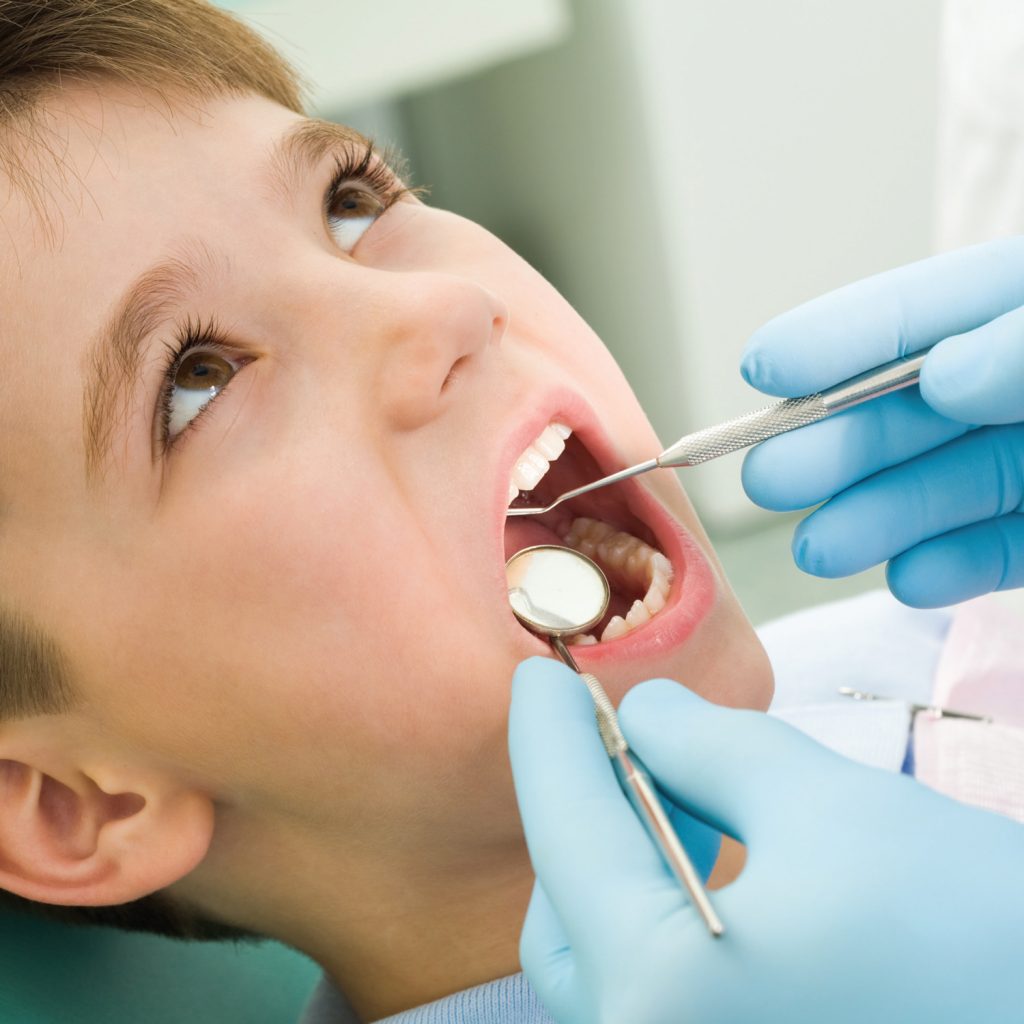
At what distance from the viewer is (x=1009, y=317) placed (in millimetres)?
919

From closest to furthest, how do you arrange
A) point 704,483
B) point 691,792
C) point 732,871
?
point 691,792 < point 732,871 < point 704,483

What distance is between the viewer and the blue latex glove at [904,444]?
0.98 metres

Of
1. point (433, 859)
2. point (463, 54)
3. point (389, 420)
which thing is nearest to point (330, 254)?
point (389, 420)

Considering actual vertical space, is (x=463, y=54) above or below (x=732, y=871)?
above

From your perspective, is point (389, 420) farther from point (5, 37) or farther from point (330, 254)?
point (5, 37)

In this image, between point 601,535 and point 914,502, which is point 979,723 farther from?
point 601,535

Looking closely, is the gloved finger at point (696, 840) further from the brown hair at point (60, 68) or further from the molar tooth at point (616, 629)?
the brown hair at point (60, 68)

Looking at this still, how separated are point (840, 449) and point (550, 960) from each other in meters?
0.47

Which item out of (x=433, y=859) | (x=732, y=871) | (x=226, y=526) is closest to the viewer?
(x=226, y=526)

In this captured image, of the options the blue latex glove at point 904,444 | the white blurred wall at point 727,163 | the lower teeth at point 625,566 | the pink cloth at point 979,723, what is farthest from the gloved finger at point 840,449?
the white blurred wall at point 727,163

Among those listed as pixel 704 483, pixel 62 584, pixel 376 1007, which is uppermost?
pixel 704 483

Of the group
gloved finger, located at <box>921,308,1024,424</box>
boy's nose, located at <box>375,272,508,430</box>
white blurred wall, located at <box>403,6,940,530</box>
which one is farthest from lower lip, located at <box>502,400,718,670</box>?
white blurred wall, located at <box>403,6,940,530</box>

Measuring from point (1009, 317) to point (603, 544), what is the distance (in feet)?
1.25

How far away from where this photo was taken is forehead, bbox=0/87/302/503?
87 cm
